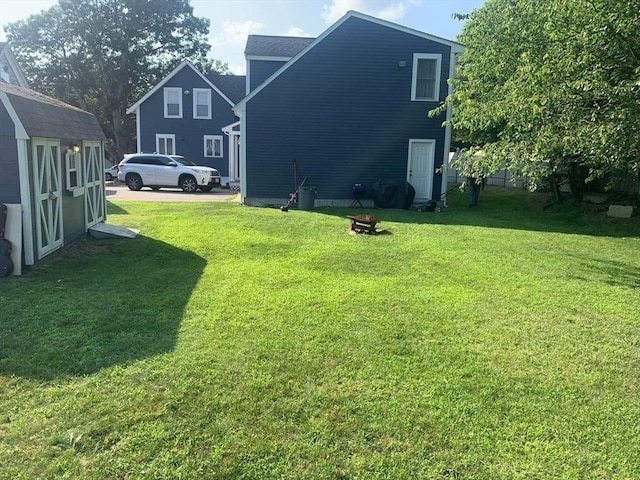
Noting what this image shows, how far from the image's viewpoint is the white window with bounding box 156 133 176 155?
2555 cm

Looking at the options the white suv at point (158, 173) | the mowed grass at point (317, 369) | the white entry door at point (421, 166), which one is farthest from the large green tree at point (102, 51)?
the mowed grass at point (317, 369)

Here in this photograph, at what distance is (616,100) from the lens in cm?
536

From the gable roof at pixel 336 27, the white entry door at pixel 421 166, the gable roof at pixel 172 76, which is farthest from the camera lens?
the gable roof at pixel 172 76

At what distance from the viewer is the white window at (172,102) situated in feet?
83.0

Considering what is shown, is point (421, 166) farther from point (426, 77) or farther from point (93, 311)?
point (93, 311)

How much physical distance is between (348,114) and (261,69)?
407 cm

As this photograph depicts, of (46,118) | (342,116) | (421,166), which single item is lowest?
(421,166)

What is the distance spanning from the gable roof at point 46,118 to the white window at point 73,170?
1.15ft

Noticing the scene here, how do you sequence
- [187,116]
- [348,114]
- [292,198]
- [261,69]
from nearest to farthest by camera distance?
[292,198], [348,114], [261,69], [187,116]

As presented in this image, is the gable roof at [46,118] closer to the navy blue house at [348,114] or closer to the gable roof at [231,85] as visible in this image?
the navy blue house at [348,114]

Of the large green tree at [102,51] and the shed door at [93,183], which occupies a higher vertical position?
the large green tree at [102,51]

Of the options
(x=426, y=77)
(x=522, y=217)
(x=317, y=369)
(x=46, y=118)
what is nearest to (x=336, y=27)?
(x=426, y=77)

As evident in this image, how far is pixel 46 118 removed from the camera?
6.93m

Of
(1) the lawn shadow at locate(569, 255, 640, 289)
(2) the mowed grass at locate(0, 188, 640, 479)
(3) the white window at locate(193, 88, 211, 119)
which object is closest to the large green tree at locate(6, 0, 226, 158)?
(3) the white window at locate(193, 88, 211, 119)
